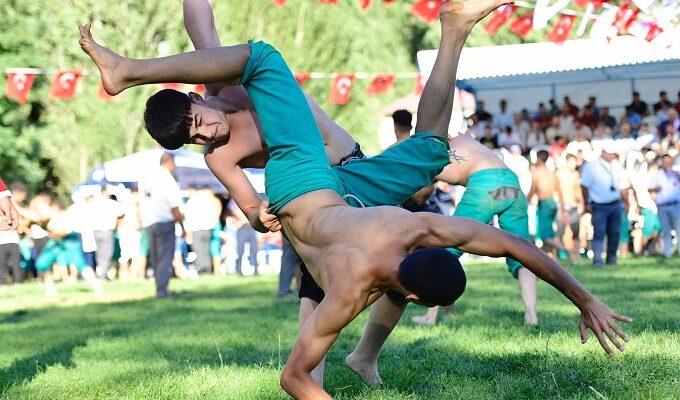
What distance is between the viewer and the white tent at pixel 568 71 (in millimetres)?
22375

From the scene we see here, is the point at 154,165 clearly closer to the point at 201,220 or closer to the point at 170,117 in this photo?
the point at 201,220

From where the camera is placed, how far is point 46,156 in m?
31.5

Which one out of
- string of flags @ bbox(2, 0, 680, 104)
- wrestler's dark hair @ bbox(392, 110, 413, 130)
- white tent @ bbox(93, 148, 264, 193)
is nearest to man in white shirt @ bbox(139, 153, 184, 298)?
string of flags @ bbox(2, 0, 680, 104)

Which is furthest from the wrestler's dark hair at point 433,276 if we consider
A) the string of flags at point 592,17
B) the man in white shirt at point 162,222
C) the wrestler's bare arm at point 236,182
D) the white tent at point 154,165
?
the white tent at point 154,165

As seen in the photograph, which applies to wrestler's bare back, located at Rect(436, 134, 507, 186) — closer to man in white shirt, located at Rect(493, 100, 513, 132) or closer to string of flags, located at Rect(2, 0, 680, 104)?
string of flags, located at Rect(2, 0, 680, 104)

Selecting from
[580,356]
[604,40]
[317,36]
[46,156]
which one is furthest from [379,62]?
[580,356]

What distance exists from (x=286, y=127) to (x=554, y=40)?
17290mm

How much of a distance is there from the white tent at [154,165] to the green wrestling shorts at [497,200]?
14.0 metres

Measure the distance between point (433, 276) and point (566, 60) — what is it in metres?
19.4

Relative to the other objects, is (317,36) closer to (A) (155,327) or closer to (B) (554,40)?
(B) (554,40)

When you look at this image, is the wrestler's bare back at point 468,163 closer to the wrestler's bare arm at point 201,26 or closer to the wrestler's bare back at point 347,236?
the wrestler's bare arm at point 201,26

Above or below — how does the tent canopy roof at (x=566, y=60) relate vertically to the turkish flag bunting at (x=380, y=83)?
above

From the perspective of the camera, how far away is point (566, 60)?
2267 cm

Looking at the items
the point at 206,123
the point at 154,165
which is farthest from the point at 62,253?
the point at 206,123
